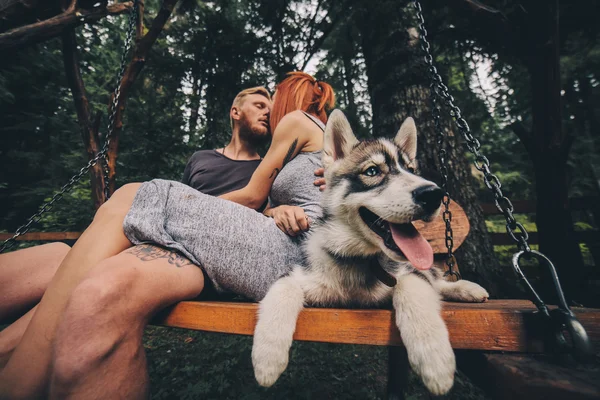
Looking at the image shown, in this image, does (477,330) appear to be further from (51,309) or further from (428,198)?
(51,309)

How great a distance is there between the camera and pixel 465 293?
1.68 m

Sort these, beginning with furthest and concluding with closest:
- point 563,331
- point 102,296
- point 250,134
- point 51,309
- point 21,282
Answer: point 250,134 → point 21,282 → point 51,309 → point 102,296 → point 563,331

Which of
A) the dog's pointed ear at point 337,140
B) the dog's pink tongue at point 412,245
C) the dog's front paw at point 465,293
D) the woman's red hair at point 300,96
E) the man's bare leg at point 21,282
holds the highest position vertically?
the woman's red hair at point 300,96

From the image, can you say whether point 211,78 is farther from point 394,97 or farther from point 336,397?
point 336,397

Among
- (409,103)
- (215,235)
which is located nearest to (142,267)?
(215,235)

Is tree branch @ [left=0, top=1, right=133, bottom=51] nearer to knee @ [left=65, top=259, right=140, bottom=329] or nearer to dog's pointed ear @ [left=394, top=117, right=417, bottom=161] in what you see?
knee @ [left=65, top=259, right=140, bottom=329]

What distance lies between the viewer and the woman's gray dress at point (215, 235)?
5.10 feet

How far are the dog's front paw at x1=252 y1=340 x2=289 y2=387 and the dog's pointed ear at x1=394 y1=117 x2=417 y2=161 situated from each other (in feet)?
5.61

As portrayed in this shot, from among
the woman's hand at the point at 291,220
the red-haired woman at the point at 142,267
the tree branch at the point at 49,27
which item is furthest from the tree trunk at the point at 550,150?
the tree branch at the point at 49,27

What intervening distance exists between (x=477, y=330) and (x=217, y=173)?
8.32 feet

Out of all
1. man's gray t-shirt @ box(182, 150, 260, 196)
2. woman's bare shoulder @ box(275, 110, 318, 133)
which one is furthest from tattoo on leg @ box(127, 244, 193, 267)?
woman's bare shoulder @ box(275, 110, 318, 133)

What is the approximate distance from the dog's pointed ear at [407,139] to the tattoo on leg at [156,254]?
1798 mm

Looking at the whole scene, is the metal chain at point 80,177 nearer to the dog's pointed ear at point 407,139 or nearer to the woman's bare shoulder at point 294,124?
the woman's bare shoulder at point 294,124

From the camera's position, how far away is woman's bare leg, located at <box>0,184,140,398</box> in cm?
121
